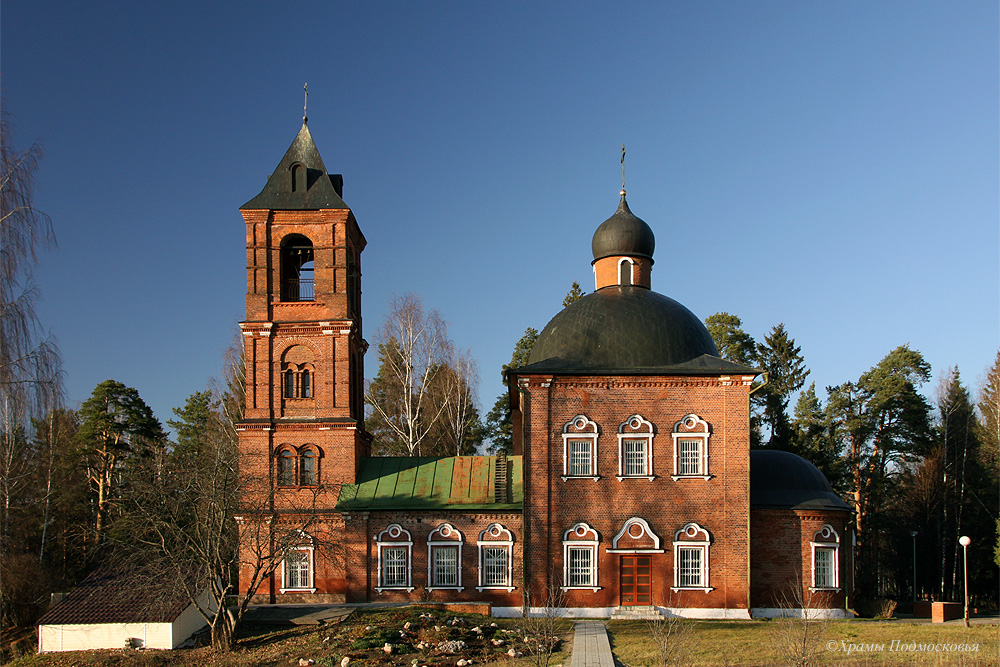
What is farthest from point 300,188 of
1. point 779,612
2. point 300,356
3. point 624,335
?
point 779,612

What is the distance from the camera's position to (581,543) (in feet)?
81.1

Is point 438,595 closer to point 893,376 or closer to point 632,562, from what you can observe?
point 632,562

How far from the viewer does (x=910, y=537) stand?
3816 centimetres

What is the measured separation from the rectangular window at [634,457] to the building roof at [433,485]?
3.30 m

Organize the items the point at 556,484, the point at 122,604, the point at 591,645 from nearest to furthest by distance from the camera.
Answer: the point at 591,645 → the point at 122,604 → the point at 556,484

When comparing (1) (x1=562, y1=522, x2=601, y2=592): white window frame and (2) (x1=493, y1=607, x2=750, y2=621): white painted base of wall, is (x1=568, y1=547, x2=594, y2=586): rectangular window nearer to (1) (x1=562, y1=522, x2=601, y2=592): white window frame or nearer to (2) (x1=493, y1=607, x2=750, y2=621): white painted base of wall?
(1) (x1=562, y1=522, x2=601, y2=592): white window frame

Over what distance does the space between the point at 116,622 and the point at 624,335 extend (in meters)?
15.7

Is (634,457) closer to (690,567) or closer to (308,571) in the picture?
(690,567)

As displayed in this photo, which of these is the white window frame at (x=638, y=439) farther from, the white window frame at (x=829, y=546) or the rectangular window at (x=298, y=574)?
the rectangular window at (x=298, y=574)

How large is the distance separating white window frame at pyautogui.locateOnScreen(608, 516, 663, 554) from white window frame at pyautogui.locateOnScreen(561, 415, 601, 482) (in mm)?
1614

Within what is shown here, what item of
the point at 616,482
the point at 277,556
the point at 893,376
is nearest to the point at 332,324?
the point at 277,556

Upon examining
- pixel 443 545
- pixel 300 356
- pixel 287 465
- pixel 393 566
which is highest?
pixel 300 356

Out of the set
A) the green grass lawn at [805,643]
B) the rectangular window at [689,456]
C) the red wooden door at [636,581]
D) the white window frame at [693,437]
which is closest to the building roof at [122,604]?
the green grass lawn at [805,643]

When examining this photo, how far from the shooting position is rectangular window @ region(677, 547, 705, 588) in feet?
80.7
